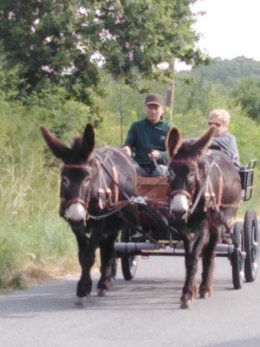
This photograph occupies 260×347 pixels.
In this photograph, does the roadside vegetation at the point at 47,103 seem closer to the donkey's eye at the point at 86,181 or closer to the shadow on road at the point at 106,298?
the shadow on road at the point at 106,298

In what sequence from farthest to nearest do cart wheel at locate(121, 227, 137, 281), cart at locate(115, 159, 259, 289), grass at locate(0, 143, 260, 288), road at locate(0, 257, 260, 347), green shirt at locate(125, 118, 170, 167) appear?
grass at locate(0, 143, 260, 288)
cart wheel at locate(121, 227, 137, 281)
green shirt at locate(125, 118, 170, 167)
cart at locate(115, 159, 259, 289)
road at locate(0, 257, 260, 347)

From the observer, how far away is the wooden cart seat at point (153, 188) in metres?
12.8

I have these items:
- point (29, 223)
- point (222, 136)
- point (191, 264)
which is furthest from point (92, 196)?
point (29, 223)

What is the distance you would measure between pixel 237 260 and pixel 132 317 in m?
2.38

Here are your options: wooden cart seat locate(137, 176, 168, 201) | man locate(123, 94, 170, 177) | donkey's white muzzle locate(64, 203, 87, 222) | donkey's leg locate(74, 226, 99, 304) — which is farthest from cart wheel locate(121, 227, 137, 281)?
donkey's white muzzle locate(64, 203, 87, 222)

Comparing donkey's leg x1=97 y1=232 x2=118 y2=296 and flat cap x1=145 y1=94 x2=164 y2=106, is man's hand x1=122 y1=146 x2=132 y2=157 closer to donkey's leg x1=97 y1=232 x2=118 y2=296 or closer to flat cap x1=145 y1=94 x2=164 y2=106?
flat cap x1=145 y1=94 x2=164 y2=106

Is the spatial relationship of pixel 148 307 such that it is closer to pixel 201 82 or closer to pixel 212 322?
pixel 212 322

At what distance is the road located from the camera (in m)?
9.64

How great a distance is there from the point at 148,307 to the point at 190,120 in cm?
2923

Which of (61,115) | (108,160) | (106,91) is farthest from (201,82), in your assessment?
(108,160)

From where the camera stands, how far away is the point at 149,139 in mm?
13352

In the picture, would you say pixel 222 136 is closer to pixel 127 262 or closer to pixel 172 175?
pixel 127 262

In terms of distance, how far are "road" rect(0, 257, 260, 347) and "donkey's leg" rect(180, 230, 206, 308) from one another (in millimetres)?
143

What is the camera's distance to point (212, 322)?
10680 mm
